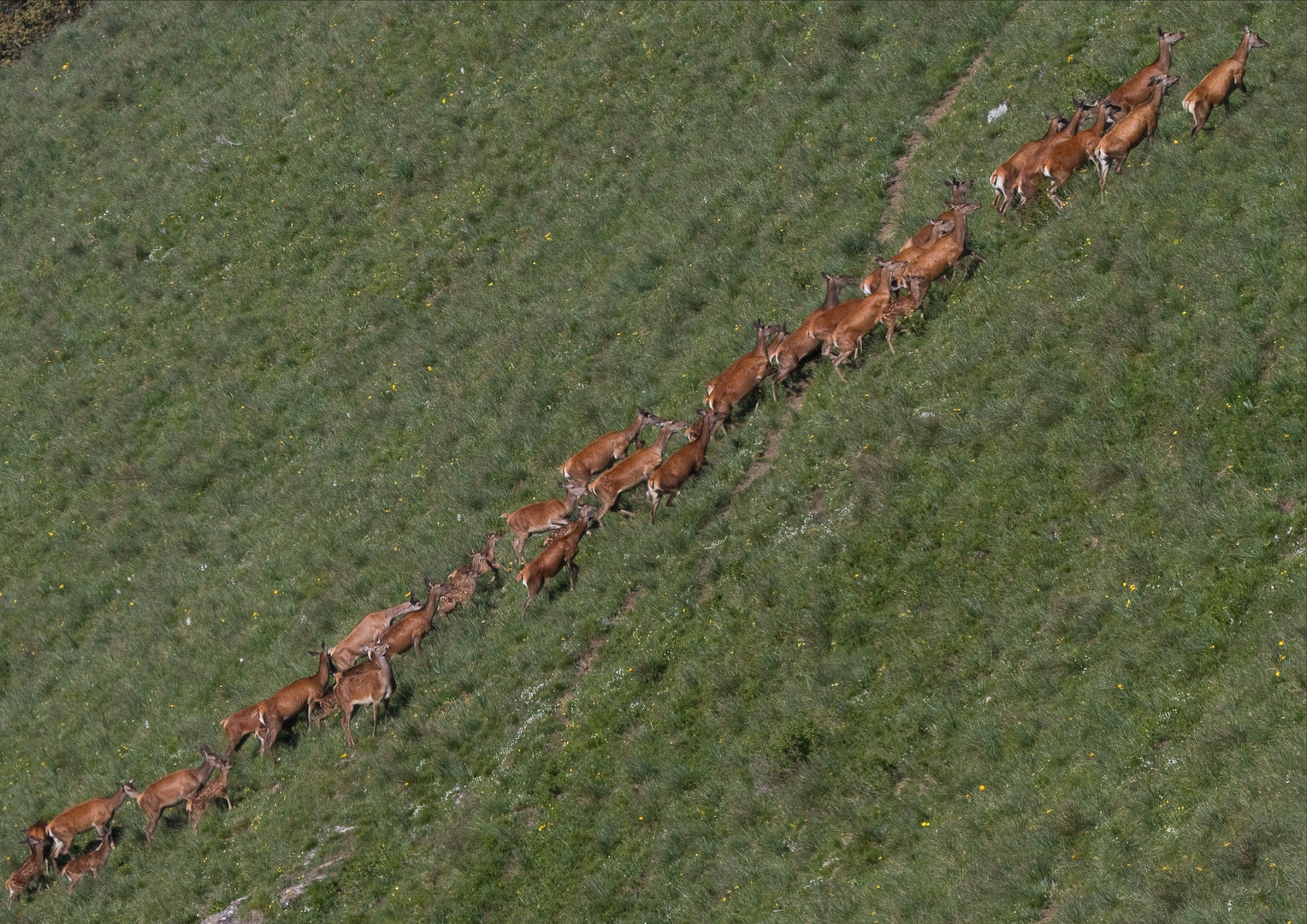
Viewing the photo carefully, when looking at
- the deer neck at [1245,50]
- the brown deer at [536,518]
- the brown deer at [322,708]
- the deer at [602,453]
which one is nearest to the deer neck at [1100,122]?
the deer neck at [1245,50]

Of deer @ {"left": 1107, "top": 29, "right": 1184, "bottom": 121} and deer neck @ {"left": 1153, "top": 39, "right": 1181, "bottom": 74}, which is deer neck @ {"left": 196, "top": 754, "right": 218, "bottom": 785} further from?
deer neck @ {"left": 1153, "top": 39, "right": 1181, "bottom": 74}

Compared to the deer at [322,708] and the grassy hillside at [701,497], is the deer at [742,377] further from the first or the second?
the deer at [322,708]

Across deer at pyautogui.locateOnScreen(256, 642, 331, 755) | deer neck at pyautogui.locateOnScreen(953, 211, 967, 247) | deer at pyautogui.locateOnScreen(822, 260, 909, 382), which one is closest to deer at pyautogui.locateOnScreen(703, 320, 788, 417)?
deer at pyautogui.locateOnScreen(822, 260, 909, 382)

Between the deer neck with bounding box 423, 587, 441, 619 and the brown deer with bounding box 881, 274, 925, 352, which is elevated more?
the deer neck with bounding box 423, 587, 441, 619

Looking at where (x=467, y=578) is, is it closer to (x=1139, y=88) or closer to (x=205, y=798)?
(x=205, y=798)

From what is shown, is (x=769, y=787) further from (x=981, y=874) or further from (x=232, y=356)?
(x=232, y=356)

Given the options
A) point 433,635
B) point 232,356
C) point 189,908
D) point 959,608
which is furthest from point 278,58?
point 959,608

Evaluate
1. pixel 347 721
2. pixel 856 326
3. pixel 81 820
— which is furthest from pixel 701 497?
pixel 81 820

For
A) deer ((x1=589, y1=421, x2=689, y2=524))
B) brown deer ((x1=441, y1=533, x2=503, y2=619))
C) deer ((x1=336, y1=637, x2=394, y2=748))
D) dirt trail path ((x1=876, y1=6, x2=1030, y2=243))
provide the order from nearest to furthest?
1. deer ((x1=336, y1=637, x2=394, y2=748))
2. deer ((x1=589, y1=421, x2=689, y2=524))
3. brown deer ((x1=441, y1=533, x2=503, y2=619))
4. dirt trail path ((x1=876, y1=6, x2=1030, y2=243))
